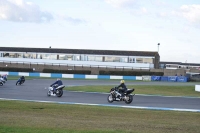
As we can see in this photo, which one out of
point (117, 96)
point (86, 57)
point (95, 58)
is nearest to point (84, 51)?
point (86, 57)

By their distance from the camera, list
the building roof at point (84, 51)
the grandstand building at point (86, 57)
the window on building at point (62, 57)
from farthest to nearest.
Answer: the window on building at point (62, 57) < the building roof at point (84, 51) < the grandstand building at point (86, 57)

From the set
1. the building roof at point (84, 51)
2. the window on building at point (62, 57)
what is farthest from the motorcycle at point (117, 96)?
the window on building at point (62, 57)

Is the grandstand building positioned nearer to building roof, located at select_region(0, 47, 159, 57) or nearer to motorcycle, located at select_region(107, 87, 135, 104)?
building roof, located at select_region(0, 47, 159, 57)

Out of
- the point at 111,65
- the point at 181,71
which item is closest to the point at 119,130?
the point at 181,71

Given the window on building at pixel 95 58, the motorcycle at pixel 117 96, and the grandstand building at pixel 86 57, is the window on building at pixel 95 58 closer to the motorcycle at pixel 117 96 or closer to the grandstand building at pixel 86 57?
the grandstand building at pixel 86 57

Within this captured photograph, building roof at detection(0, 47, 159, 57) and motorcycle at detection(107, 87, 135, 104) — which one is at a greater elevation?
building roof at detection(0, 47, 159, 57)

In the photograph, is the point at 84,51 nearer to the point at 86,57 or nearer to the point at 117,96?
the point at 86,57

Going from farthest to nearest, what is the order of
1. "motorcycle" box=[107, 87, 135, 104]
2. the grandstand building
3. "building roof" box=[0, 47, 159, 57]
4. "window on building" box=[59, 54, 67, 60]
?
"window on building" box=[59, 54, 67, 60]
"building roof" box=[0, 47, 159, 57]
the grandstand building
"motorcycle" box=[107, 87, 135, 104]

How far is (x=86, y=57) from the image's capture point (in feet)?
262

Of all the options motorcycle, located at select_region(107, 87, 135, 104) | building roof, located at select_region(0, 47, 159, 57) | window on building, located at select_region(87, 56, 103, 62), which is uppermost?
building roof, located at select_region(0, 47, 159, 57)

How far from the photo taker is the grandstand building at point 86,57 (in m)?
77.2

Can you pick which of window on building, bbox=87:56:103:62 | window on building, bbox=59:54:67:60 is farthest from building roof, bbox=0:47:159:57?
window on building, bbox=59:54:67:60

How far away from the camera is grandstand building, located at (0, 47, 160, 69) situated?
253ft

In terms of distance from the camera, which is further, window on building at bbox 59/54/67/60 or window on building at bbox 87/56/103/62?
window on building at bbox 59/54/67/60
